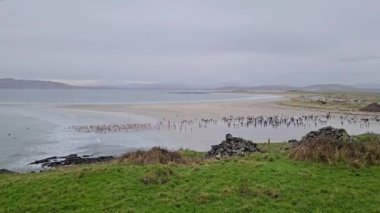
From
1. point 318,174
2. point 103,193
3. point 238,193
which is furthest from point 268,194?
point 103,193

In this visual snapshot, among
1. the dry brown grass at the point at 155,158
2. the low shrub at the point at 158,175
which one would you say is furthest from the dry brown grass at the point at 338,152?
the low shrub at the point at 158,175

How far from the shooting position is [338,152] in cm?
1606

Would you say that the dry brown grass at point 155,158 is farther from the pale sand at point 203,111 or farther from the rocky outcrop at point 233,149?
the pale sand at point 203,111

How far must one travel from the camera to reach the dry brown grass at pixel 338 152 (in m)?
15.8

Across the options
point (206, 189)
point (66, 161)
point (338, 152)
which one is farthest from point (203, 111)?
point (206, 189)

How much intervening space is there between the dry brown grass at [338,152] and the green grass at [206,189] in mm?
521

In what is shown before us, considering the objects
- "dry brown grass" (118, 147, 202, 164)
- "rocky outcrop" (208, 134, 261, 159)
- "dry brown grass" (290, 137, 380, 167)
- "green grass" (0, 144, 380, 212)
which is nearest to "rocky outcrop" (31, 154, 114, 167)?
"dry brown grass" (118, 147, 202, 164)

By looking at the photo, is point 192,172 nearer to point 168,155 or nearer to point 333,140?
point 168,155

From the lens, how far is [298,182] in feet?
43.9

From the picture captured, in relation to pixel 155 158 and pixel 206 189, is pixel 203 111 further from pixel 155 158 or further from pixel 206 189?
pixel 206 189

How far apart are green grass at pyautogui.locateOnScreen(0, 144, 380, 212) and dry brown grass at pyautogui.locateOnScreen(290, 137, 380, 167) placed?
521mm

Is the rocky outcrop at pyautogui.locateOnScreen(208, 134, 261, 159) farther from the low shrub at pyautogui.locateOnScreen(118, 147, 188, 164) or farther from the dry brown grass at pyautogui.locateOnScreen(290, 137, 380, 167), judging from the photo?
the dry brown grass at pyautogui.locateOnScreen(290, 137, 380, 167)

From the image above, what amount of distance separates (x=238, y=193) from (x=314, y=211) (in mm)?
2366

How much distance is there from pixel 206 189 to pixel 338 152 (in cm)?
654
